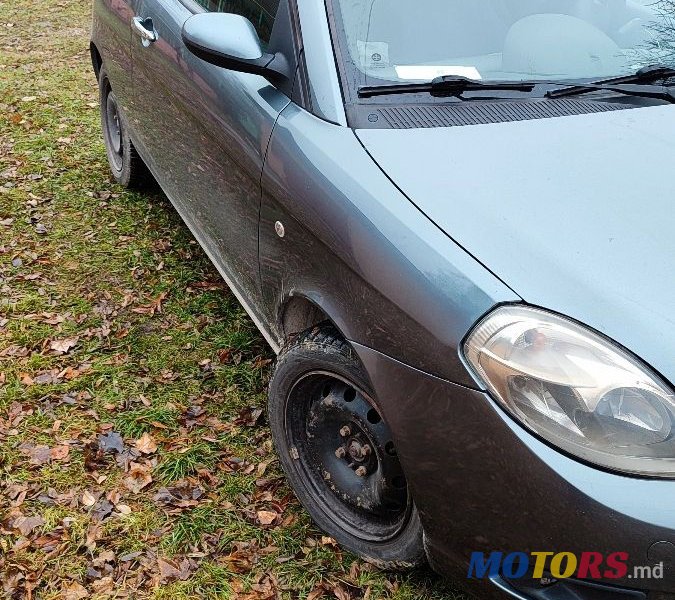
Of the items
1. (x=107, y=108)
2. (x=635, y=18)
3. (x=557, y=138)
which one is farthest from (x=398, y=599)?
(x=107, y=108)

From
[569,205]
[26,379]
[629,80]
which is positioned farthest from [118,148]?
[569,205]

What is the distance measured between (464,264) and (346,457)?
87 centimetres

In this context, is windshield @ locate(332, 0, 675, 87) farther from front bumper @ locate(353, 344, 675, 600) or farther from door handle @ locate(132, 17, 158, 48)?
door handle @ locate(132, 17, 158, 48)

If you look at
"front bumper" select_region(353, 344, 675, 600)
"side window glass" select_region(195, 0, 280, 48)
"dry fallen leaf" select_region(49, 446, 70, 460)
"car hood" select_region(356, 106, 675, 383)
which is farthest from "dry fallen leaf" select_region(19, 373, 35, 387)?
"car hood" select_region(356, 106, 675, 383)

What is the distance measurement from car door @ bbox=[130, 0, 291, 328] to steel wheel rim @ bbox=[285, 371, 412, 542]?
1.61 ft

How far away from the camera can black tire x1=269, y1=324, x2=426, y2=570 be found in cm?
210

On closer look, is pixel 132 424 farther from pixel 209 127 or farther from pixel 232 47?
pixel 232 47

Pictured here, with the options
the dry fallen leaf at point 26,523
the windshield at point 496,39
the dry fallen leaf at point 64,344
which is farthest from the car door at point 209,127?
the dry fallen leaf at point 26,523

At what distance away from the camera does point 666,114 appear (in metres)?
2.23

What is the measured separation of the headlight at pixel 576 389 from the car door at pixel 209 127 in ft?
3.43

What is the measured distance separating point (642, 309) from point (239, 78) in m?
1.50

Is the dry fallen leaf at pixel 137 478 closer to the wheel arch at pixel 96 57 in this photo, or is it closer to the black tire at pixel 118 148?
the black tire at pixel 118 148

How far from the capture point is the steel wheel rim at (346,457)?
6.97 ft

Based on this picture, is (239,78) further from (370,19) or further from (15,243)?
(15,243)
